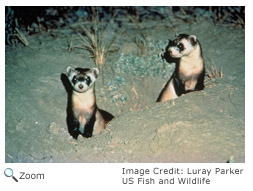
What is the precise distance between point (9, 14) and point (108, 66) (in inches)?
77.5

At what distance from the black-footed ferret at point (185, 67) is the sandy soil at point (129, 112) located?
212 millimetres

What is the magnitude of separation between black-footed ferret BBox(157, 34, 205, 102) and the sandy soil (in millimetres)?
212

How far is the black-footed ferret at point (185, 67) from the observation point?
3.78m

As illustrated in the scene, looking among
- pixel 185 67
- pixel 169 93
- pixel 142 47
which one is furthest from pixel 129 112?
pixel 142 47

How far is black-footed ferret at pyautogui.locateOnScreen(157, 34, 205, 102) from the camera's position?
12.4 ft

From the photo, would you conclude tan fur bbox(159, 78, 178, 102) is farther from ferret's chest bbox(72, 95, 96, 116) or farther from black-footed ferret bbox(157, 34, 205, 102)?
ferret's chest bbox(72, 95, 96, 116)

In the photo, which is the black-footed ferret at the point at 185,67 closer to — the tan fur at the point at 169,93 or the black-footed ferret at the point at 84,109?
the tan fur at the point at 169,93

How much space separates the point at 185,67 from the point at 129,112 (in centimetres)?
111

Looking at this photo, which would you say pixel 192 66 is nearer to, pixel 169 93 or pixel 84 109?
pixel 169 93

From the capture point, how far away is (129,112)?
134 inches
